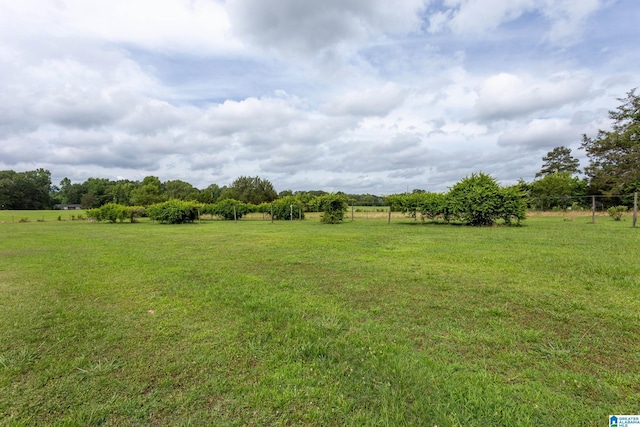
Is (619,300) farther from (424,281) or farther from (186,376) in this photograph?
(186,376)

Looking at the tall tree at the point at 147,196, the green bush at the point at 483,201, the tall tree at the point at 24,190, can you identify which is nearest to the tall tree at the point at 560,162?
the green bush at the point at 483,201

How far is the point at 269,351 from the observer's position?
2598 mm

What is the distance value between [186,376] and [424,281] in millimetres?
3650

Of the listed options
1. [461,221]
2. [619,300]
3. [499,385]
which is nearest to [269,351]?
[499,385]

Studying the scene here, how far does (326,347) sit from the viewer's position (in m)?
2.64

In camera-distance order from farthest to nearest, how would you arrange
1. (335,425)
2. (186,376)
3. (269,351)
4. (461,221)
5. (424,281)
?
1. (461,221)
2. (424,281)
3. (269,351)
4. (186,376)
5. (335,425)

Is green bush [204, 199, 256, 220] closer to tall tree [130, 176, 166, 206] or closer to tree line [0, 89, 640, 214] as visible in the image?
tree line [0, 89, 640, 214]

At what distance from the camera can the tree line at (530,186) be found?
2827 cm

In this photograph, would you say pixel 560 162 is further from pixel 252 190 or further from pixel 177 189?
pixel 177 189

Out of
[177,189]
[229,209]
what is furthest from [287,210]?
[177,189]

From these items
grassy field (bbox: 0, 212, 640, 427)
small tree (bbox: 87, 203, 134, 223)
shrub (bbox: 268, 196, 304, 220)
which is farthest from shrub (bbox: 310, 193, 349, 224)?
small tree (bbox: 87, 203, 134, 223)

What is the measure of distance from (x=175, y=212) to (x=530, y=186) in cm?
3964

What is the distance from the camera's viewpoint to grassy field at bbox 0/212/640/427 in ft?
6.10

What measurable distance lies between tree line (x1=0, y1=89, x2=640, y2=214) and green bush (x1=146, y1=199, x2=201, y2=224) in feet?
27.9
